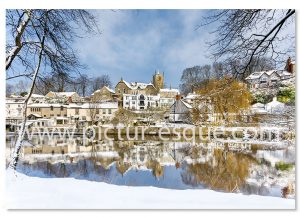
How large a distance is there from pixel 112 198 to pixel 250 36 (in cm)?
219

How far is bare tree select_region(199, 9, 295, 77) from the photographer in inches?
133

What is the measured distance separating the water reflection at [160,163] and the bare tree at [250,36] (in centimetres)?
94

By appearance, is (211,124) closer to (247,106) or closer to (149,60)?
(247,106)

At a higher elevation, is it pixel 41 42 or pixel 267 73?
pixel 41 42

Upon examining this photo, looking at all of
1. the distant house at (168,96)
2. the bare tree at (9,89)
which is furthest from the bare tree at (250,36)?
the bare tree at (9,89)

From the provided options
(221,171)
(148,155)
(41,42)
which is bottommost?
(221,171)

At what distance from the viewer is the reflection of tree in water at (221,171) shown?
142 inches

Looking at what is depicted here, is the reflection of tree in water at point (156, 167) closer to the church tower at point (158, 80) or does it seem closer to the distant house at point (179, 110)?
the distant house at point (179, 110)

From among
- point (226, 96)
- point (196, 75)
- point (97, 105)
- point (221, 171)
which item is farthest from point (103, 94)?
point (221, 171)

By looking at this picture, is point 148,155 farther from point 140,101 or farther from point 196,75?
point 196,75

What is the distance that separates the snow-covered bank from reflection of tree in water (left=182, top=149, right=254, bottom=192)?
0.38 feet

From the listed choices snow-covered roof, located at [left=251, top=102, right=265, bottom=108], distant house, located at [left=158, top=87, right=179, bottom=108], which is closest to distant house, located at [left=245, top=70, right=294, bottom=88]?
snow-covered roof, located at [left=251, top=102, right=265, bottom=108]

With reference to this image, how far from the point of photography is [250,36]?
3508mm
